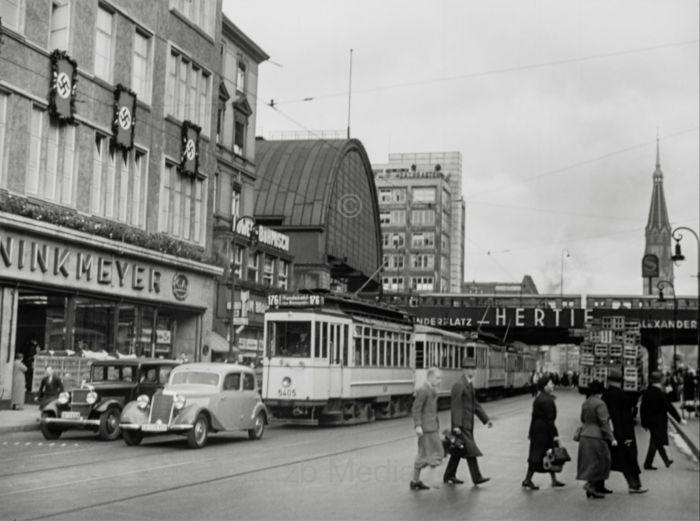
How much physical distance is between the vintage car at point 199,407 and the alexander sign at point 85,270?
9.35 m

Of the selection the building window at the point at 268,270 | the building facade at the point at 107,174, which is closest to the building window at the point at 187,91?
the building facade at the point at 107,174

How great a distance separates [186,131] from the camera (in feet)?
127

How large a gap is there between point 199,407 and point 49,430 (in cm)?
383

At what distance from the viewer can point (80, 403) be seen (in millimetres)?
20547

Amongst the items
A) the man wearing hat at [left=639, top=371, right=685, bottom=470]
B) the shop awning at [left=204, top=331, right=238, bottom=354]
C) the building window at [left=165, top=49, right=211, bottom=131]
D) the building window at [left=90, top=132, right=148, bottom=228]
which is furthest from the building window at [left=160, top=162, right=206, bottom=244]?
the man wearing hat at [left=639, top=371, right=685, bottom=470]

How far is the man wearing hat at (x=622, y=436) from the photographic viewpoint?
13555 mm

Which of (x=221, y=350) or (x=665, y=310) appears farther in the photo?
(x=665, y=310)

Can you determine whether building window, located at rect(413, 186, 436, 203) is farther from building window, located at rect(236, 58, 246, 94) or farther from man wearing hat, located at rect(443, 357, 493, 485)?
man wearing hat, located at rect(443, 357, 493, 485)

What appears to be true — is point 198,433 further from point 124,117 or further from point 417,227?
point 417,227

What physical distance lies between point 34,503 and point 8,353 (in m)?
17.9

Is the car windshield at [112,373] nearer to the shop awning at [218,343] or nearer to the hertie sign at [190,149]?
the hertie sign at [190,149]

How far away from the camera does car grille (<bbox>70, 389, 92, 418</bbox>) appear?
20.5 metres

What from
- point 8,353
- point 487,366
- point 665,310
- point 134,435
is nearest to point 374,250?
point 665,310

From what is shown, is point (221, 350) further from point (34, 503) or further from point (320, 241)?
point (34, 503)
